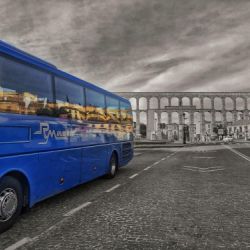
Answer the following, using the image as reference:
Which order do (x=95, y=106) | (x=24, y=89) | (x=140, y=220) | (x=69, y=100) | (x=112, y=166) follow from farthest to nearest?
(x=112, y=166) < (x=95, y=106) < (x=69, y=100) < (x=24, y=89) < (x=140, y=220)

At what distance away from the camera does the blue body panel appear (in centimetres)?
528

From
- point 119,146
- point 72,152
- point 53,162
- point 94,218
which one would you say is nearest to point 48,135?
point 53,162

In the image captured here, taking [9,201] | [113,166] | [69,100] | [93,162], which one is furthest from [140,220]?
[113,166]

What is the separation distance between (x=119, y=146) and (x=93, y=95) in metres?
3.21

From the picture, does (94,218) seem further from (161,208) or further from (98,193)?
(98,193)

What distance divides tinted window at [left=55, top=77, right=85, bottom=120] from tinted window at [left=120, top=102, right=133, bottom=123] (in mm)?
4356

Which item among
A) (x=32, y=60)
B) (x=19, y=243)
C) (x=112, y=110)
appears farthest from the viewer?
(x=112, y=110)

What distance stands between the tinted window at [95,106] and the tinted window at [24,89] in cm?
243

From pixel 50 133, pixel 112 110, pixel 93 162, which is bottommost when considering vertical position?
pixel 93 162

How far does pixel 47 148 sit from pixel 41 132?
40 cm

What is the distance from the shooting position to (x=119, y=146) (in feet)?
40.4

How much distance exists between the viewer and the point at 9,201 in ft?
17.0

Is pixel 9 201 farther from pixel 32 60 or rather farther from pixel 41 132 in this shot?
pixel 32 60

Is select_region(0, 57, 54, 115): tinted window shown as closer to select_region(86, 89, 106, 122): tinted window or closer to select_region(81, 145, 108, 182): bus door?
select_region(81, 145, 108, 182): bus door
